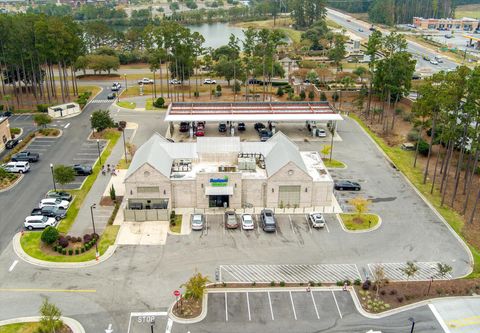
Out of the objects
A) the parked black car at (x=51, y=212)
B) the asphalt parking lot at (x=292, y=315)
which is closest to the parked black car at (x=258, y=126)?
the parked black car at (x=51, y=212)

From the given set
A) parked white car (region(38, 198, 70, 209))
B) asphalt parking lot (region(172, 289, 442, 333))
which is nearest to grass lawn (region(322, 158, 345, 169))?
asphalt parking lot (region(172, 289, 442, 333))

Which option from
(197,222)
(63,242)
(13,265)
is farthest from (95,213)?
(197,222)

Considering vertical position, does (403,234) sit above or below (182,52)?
below

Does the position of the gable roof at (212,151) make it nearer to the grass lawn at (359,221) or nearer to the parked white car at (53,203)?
the grass lawn at (359,221)

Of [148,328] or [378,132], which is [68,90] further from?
[148,328]

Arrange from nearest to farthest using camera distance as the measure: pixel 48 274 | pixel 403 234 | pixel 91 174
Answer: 1. pixel 48 274
2. pixel 403 234
3. pixel 91 174

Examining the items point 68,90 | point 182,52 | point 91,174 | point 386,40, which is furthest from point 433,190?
point 68,90

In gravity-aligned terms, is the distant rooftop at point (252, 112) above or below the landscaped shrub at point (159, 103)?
above
